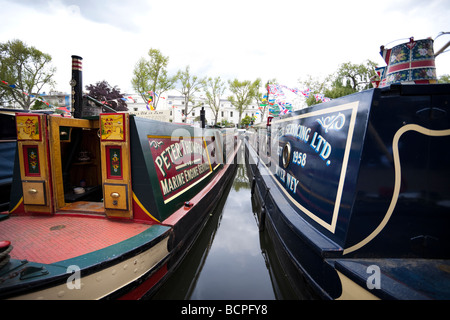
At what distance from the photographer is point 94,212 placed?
2.88 metres

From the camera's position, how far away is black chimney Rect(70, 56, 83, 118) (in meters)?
3.62

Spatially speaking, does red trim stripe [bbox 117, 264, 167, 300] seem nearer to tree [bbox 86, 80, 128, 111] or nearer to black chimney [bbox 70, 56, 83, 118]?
black chimney [bbox 70, 56, 83, 118]

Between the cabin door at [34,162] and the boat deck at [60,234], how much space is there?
9.5 inches

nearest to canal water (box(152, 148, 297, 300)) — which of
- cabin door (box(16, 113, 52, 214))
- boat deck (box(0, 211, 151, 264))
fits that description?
boat deck (box(0, 211, 151, 264))

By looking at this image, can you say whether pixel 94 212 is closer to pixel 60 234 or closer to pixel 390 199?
pixel 60 234

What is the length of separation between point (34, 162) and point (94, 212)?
1058 mm

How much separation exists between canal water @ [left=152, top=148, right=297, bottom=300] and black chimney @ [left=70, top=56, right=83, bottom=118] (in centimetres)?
348

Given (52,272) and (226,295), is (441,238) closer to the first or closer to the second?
(226,295)

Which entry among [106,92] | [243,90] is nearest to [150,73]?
[106,92]

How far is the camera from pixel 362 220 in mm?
1788

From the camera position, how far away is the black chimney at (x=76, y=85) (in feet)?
11.9

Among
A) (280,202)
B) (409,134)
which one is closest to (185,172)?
(280,202)

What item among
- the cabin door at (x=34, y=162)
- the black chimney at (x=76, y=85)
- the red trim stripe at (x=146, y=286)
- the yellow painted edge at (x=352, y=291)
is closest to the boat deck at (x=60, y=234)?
the cabin door at (x=34, y=162)
